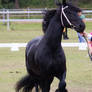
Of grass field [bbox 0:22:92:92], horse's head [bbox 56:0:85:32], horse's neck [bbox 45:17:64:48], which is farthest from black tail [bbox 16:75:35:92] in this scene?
horse's head [bbox 56:0:85:32]

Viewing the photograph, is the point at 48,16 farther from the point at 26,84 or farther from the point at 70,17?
the point at 26,84

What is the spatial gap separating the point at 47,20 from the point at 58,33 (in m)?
0.40

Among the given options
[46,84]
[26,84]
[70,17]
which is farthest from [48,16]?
[26,84]

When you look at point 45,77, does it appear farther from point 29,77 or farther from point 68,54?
point 68,54

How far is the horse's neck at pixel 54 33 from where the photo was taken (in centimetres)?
743

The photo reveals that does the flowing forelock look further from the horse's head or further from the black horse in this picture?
the horse's head

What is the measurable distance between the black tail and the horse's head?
2.01 metres

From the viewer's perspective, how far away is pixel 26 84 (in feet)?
28.9

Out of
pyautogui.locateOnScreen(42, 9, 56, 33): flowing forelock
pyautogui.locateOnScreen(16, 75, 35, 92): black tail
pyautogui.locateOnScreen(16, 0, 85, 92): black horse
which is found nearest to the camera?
pyautogui.locateOnScreen(16, 0, 85, 92): black horse

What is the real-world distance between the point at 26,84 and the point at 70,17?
236 centimetres

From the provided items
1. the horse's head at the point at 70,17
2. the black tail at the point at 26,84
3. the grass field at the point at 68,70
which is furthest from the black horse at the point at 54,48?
the grass field at the point at 68,70

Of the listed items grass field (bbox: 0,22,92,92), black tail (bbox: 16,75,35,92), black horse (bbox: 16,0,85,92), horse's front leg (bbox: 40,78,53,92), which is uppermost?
black horse (bbox: 16,0,85,92)

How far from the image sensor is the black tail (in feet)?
28.8

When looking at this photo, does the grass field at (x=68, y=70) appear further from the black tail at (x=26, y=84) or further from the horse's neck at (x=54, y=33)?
the horse's neck at (x=54, y=33)
